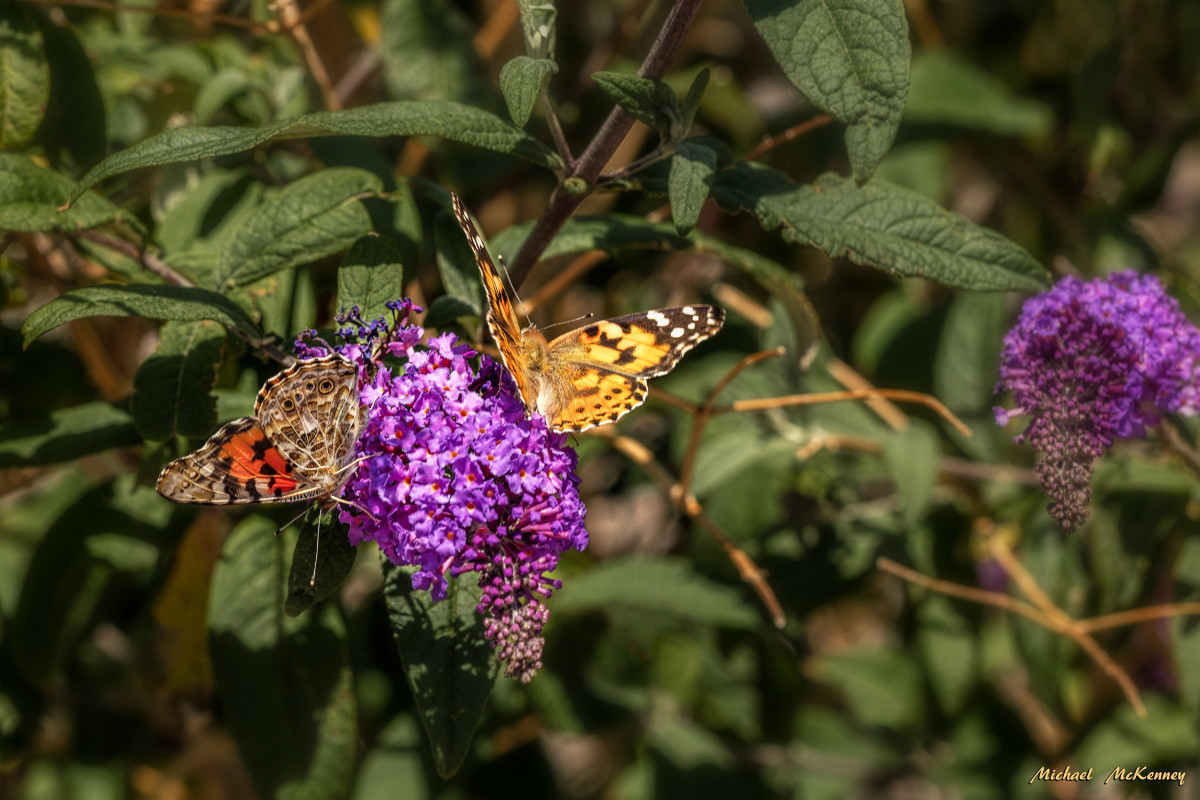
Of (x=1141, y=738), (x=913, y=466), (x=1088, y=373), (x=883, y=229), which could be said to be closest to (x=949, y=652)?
(x=1141, y=738)

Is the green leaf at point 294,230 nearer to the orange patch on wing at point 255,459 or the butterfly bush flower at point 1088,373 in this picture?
the orange patch on wing at point 255,459

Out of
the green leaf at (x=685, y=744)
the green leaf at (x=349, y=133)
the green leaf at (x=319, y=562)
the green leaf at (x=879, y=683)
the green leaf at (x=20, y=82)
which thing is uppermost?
Result: the green leaf at (x=349, y=133)

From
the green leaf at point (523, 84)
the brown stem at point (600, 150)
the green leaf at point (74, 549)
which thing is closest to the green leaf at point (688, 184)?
the brown stem at point (600, 150)

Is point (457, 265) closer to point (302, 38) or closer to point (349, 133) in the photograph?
point (349, 133)

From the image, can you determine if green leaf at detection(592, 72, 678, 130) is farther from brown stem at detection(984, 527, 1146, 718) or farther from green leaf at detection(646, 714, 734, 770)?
green leaf at detection(646, 714, 734, 770)

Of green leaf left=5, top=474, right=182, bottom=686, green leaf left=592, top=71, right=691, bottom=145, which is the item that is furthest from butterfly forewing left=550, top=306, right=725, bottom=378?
green leaf left=5, top=474, right=182, bottom=686
